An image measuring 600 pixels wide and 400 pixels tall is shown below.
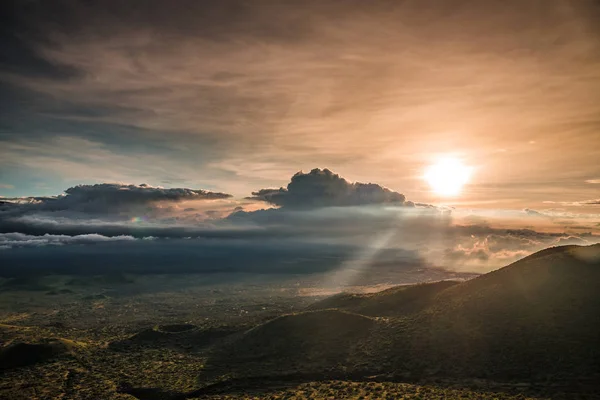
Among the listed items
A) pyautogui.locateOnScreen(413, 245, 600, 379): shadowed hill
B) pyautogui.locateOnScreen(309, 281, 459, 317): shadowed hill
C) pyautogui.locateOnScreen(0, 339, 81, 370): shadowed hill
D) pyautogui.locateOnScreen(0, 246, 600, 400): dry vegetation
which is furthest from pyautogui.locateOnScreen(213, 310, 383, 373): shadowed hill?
pyautogui.locateOnScreen(0, 339, 81, 370): shadowed hill

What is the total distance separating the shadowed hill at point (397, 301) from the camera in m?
144

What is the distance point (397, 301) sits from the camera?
513 feet

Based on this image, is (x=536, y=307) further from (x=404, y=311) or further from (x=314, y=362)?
(x=314, y=362)

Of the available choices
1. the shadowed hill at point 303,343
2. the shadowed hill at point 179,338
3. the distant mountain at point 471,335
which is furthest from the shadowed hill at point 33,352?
the distant mountain at point 471,335

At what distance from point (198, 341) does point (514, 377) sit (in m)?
112

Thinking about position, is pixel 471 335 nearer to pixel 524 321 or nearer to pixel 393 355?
pixel 524 321

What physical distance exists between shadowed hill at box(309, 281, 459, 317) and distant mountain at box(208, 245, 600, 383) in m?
2.07

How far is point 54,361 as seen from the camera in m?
137

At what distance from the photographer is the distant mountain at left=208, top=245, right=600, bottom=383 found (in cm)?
8538

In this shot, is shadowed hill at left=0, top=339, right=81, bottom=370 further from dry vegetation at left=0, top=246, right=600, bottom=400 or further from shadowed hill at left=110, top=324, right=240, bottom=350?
shadowed hill at left=110, top=324, right=240, bottom=350

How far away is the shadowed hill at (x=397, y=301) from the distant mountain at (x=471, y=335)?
2069 millimetres

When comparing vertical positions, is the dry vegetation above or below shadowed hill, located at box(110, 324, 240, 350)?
above

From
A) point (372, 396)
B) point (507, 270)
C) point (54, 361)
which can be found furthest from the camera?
point (54, 361)

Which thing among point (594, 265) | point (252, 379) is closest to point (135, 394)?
point (252, 379)
